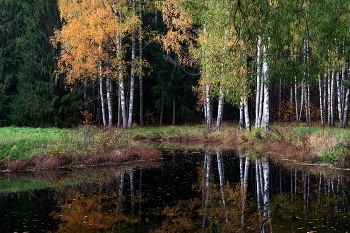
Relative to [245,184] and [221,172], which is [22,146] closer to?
[221,172]

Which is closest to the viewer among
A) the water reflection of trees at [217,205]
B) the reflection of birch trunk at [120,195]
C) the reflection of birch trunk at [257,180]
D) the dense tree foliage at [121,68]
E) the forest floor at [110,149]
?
the water reflection of trees at [217,205]

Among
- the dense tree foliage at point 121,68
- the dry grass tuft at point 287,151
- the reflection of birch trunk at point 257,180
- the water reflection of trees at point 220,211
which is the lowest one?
the water reflection of trees at point 220,211

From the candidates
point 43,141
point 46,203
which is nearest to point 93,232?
point 46,203

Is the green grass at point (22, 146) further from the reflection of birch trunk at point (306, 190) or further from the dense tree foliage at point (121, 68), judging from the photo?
the reflection of birch trunk at point (306, 190)

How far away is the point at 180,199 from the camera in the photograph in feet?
35.5

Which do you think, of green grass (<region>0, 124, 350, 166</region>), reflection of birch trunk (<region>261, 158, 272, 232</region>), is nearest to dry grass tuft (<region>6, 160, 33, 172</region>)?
green grass (<region>0, 124, 350, 166</region>)

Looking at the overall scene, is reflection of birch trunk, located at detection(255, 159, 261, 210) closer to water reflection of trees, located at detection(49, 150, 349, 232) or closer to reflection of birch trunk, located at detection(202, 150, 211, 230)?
water reflection of trees, located at detection(49, 150, 349, 232)

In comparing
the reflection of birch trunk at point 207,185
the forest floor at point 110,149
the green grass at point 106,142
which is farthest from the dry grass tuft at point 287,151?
the reflection of birch trunk at point 207,185

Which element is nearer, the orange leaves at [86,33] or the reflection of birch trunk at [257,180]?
the reflection of birch trunk at [257,180]

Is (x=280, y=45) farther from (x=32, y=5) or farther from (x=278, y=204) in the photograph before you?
(x=32, y=5)

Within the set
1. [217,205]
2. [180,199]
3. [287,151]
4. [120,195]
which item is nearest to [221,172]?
[180,199]

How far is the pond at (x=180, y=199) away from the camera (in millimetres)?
8414

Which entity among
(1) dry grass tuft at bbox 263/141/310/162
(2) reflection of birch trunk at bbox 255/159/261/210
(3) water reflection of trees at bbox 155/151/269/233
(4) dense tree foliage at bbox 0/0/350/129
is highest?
(4) dense tree foliage at bbox 0/0/350/129

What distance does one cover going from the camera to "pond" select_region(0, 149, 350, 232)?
8.41 metres
